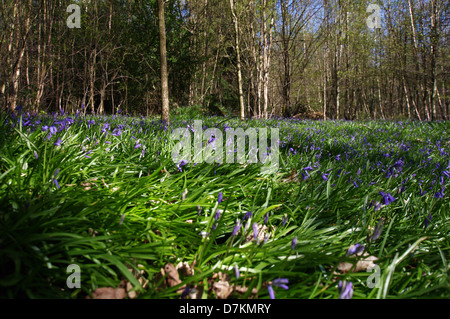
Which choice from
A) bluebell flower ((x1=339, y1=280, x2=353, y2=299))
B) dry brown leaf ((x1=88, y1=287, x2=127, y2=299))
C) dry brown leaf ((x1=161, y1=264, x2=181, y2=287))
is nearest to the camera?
bluebell flower ((x1=339, y1=280, x2=353, y2=299))

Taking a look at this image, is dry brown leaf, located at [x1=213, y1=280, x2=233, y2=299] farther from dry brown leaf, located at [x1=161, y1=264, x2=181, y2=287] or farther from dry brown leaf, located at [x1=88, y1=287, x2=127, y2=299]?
dry brown leaf, located at [x1=88, y1=287, x2=127, y2=299]

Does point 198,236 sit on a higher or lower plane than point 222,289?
higher

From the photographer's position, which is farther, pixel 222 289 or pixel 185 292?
pixel 222 289

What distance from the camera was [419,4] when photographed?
56.2 ft

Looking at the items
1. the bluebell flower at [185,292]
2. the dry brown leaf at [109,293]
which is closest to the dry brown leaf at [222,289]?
the bluebell flower at [185,292]

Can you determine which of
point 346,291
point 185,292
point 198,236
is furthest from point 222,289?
point 346,291

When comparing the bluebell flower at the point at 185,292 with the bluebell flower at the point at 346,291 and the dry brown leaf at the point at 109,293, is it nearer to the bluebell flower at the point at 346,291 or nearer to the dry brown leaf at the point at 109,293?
the dry brown leaf at the point at 109,293

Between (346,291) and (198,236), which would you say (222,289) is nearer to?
(198,236)

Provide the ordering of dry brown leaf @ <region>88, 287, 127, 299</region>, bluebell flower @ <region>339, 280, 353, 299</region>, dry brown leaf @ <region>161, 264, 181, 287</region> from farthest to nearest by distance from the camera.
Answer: dry brown leaf @ <region>161, 264, 181, 287</region> → dry brown leaf @ <region>88, 287, 127, 299</region> → bluebell flower @ <region>339, 280, 353, 299</region>

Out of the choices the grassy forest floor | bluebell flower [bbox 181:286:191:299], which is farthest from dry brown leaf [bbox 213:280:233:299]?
bluebell flower [bbox 181:286:191:299]
